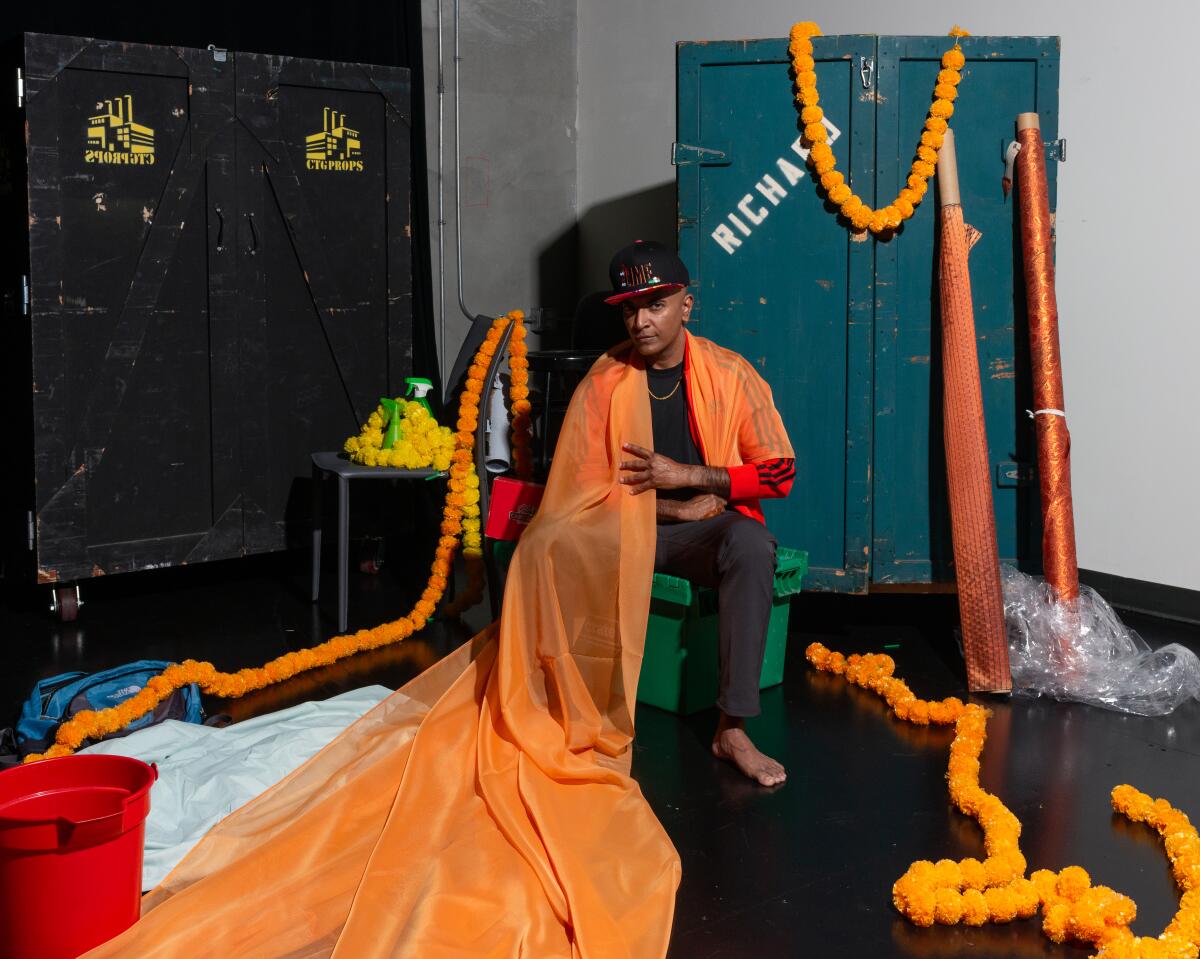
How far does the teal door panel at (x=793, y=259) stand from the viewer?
4758 mm

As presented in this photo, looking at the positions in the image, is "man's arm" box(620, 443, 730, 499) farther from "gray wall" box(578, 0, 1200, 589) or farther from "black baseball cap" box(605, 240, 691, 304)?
"gray wall" box(578, 0, 1200, 589)

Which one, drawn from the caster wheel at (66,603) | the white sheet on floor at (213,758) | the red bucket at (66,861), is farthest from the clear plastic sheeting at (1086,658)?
the caster wheel at (66,603)

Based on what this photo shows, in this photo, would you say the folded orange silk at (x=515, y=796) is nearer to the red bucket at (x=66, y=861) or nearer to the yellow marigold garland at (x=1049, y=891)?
the red bucket at (x=66, y=861)

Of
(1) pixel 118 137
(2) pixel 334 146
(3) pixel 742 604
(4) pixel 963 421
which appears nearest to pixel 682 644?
(3) pixel 742 604

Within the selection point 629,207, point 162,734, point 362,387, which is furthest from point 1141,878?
point 629,207

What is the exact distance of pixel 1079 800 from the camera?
11.7 ft

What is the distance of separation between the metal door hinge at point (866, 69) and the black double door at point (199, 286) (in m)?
1.94

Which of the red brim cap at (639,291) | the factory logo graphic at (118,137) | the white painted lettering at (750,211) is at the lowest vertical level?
the red brim cap at (639,291)

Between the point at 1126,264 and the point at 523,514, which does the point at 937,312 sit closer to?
the point at 1126,264

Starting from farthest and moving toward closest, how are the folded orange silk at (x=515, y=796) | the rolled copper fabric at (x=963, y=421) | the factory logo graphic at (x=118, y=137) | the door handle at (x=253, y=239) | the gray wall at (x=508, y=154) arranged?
the gray wall at (x=508, y=154) < the door handle at (x=253, y=239) < the factory logo graphic at (x=118, y=137) < the rolled copper fabric at (x=963, y=421) < the folded orange silk at (x=515, y=796)

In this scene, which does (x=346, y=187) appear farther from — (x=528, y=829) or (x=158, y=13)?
(x=528, y=829)

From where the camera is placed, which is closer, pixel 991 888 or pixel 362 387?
pixel 991 888

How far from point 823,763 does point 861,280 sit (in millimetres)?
1804

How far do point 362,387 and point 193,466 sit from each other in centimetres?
78
